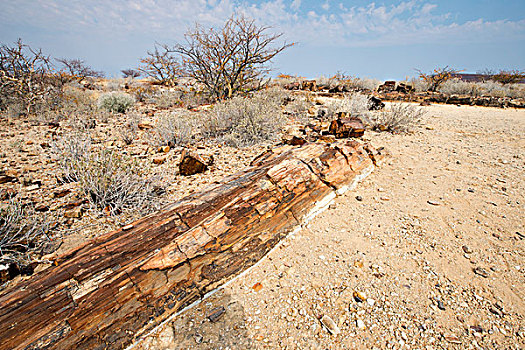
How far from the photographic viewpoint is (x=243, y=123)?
5164 mm

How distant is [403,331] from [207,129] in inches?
202

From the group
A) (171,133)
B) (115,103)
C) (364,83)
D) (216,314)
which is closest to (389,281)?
(216,314)

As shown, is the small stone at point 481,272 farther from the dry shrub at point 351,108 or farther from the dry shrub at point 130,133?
the dry shrub at point 130,133

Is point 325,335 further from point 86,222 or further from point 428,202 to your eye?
point 86,222

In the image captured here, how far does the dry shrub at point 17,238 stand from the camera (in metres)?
1.99

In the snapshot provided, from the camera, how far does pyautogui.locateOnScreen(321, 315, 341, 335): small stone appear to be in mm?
1448

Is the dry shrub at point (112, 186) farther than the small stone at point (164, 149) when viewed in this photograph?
No

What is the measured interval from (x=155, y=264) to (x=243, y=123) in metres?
4.01

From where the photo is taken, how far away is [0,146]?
4.64m

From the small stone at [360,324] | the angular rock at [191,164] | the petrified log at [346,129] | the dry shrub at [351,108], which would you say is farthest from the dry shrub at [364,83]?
the small stone at [360,324]

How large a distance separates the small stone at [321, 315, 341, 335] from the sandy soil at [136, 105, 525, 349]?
0.02 metres

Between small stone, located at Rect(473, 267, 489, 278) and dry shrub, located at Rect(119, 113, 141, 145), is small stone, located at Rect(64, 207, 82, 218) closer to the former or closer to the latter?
dry shrub, located at Rect(119, 113, 141, 145)

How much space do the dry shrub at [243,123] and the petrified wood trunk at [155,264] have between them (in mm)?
2667

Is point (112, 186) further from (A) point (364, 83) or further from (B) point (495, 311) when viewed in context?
(A) point (364, 83)
